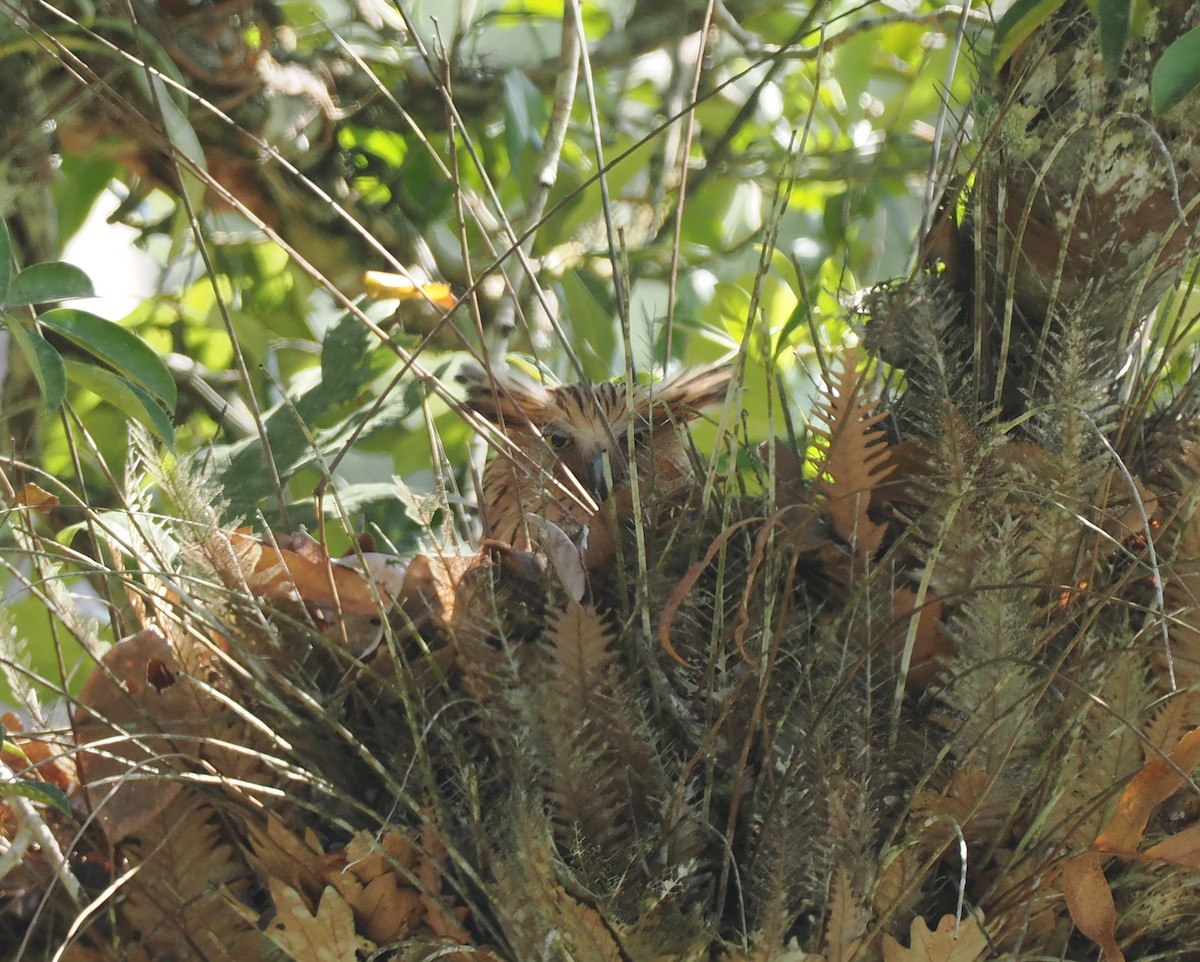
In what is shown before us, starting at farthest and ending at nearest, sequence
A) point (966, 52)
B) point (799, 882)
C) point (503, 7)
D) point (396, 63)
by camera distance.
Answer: point (503, 7), point (396, 63), point (966, 52), point (799, 882)

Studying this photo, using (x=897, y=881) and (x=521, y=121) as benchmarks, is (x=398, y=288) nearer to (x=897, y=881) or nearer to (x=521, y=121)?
(x=521, y=121)

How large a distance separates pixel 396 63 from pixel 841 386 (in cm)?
114

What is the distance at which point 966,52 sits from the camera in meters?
0.94

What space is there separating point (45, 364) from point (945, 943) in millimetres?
592

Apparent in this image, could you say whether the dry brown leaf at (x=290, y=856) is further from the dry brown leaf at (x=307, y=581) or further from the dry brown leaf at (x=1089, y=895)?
the dry brown leaf at (x=1089, y=895)

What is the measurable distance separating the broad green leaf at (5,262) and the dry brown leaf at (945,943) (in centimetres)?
63

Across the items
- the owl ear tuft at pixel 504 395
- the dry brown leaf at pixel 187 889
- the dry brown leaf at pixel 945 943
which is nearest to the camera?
the dry brown leaf at pixel 945 943

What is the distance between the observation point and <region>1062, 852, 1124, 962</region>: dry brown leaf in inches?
23.2

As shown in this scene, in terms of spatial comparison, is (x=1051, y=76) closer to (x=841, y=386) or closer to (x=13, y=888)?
(x=841, y=386)

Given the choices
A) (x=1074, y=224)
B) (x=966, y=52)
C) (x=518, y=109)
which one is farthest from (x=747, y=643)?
(x=518, y=109)

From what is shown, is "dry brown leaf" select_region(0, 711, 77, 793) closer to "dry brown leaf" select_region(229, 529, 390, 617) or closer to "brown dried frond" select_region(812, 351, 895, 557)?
"dry brown leaf" select_region(229, 529, 390, 617)

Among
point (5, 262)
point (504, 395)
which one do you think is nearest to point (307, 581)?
point (5, 262)

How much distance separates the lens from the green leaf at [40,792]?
64cm

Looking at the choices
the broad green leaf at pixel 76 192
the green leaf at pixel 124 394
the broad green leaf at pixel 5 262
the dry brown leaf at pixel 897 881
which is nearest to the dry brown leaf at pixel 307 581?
the green leaf at pixel 124 394
